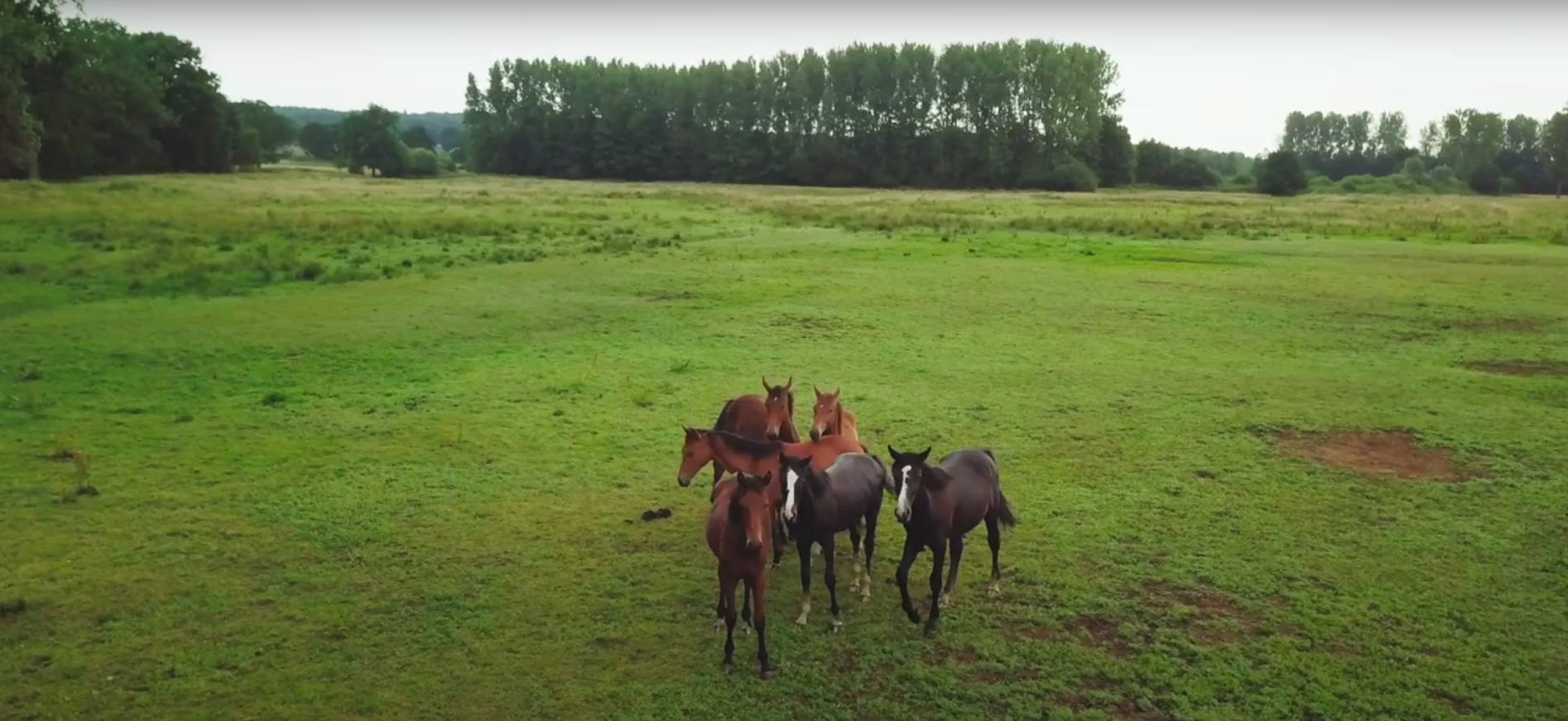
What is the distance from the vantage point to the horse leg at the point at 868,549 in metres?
7.84

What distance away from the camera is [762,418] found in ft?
31.1

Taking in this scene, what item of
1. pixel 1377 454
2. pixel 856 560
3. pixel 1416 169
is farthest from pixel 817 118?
pixel 856 560

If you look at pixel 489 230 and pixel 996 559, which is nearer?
pixel 996 559

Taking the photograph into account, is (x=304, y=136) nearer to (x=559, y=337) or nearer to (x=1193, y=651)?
(x=559, y=337)

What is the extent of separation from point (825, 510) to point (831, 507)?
0.26ft

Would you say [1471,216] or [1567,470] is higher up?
[1471,216]

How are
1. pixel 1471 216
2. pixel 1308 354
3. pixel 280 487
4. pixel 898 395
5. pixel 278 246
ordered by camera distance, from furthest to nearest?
pixel 1471 216 → pixel 278 246 → pixel 1308 354 → pixel 898 395 → pixel 280 487

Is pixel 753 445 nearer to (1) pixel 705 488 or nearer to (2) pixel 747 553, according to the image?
(2) pixel 747 553

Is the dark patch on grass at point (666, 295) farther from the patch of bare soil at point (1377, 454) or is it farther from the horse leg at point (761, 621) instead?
the horse leg at point (761, 621)

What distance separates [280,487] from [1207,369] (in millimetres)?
13224

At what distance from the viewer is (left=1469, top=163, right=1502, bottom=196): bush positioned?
94188 millimetres

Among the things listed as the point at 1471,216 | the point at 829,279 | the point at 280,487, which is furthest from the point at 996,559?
the point at 1471,216

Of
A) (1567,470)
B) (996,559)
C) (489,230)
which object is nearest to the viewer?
(996,559)

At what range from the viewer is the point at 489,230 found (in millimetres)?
33375
